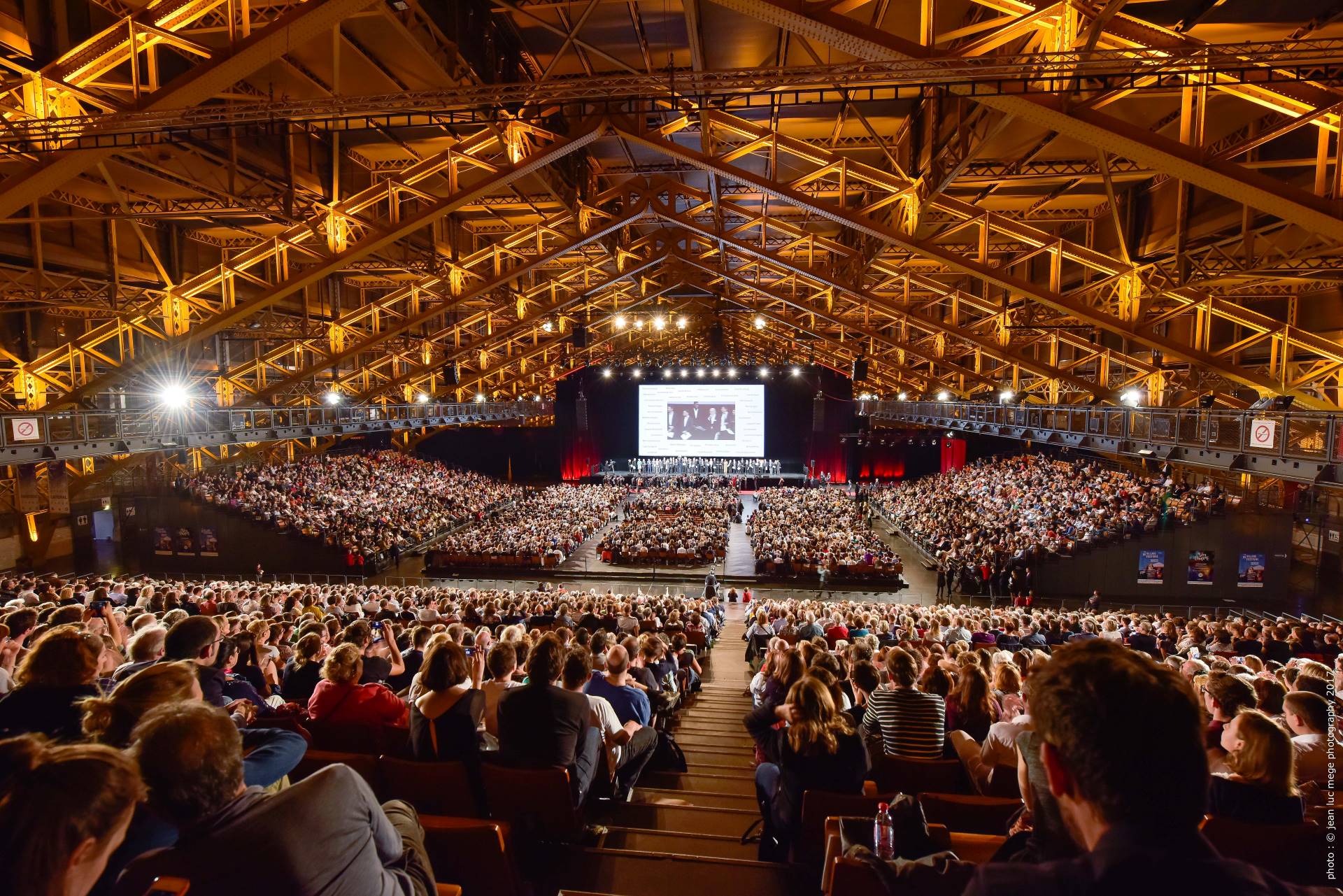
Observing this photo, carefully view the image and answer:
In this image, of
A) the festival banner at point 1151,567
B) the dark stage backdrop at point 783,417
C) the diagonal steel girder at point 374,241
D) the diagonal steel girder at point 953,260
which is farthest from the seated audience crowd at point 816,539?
the diagonal steel girder at point 374,241

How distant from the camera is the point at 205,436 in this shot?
42.8ft

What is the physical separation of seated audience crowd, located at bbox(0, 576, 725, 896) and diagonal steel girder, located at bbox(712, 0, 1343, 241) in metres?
5.36

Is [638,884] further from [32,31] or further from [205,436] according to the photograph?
[205,436]

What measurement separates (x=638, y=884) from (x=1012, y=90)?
21.7 ft

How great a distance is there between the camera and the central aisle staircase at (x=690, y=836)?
2.68 m

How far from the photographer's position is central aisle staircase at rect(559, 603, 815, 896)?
268cm

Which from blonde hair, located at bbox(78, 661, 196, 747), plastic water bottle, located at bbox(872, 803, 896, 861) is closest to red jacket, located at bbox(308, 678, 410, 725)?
blonde hair, located at bbox(78, 661, 196, 747)

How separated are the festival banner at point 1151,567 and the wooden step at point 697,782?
15142mm

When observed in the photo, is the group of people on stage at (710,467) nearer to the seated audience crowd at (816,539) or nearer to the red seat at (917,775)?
the seated audience crowd at (816,539)

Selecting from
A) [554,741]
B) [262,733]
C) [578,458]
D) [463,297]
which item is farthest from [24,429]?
[578,458]

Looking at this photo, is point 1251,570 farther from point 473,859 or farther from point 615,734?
point 473,859

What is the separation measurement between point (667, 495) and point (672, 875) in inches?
957

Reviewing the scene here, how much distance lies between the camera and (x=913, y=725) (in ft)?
10.8

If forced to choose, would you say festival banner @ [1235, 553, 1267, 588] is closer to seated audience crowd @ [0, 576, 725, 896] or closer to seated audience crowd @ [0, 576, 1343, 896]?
seated audience crowd @ [0, 576, 1343, 896]
